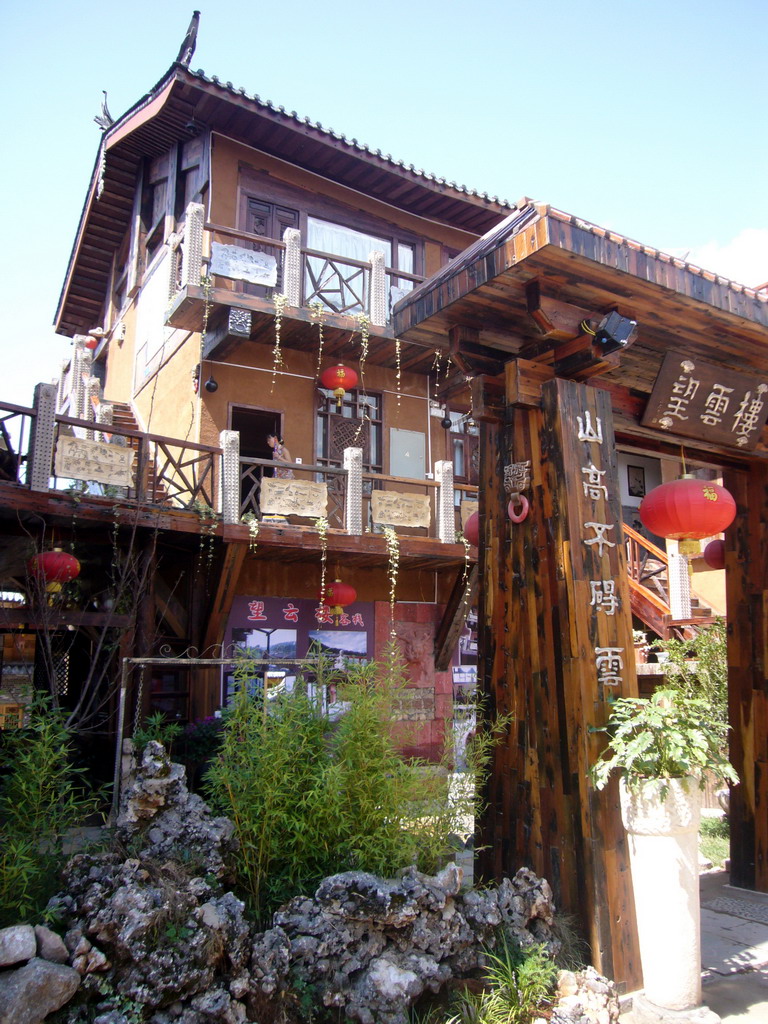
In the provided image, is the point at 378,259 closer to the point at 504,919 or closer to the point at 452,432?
the point at 452,432

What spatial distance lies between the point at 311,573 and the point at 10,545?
424 centimetres

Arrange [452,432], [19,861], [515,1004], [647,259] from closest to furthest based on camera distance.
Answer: [19,861] < [515,1004] < [647,259] < [452,432]

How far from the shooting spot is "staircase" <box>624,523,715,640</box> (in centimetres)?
1205

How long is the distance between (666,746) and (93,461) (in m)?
A: 6.72

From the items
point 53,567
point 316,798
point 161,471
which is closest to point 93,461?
point 161,471

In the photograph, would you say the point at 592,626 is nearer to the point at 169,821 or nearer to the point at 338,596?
the point at 169,821

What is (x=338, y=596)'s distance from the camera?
10.8 metres

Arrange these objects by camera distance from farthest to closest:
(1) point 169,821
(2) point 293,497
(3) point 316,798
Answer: (2) point 293,497
(1) point 169,821
(3) point 316,798

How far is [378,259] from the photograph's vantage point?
11781 millimetres

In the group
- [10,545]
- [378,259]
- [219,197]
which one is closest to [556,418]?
[10,545]

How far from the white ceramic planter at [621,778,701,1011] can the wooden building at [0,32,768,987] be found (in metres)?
0.25

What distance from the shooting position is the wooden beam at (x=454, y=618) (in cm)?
1223

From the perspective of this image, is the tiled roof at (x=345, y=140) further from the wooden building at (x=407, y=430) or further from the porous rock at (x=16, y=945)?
the porous rock at (x=16, y=945)

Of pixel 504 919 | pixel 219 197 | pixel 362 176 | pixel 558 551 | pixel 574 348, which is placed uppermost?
pixel 362 176
